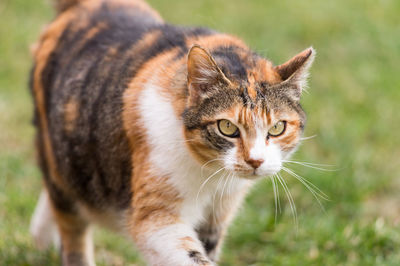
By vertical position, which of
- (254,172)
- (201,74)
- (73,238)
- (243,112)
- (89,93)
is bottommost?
(254,172)

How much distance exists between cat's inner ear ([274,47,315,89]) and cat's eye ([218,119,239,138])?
43 centimetres

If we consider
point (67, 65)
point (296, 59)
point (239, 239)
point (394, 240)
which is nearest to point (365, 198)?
point (394, 240)

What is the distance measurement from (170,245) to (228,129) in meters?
0.72

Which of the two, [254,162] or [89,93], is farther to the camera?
[89,93]

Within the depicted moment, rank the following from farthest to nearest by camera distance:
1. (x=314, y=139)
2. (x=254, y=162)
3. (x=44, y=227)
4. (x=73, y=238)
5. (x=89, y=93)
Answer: (x=314, y=139), (x=44, y=227), (x=73, y=238), (x=89, y=93), (x=254, y=162)

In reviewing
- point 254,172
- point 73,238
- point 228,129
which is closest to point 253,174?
point 254,172

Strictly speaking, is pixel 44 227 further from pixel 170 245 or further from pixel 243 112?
pixel 243 112

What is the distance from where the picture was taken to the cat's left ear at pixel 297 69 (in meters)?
3.38

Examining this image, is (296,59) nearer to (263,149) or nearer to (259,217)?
(263,149)

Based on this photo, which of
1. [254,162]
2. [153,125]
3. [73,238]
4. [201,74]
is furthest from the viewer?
[73,238]

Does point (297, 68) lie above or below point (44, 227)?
above

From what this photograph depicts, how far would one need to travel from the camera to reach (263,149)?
3195 millimetres

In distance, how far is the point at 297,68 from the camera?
3.39 metres

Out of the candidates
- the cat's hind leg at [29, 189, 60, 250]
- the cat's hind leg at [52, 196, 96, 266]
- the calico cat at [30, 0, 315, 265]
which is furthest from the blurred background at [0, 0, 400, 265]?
the calico cat at [30, 0, 315, 265]
